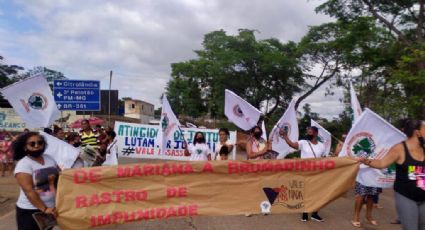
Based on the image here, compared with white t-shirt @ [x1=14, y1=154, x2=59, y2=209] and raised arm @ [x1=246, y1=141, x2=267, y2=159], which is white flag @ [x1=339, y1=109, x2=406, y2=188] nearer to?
raised arm @ [x1=246, y1=141, x2=267, y2=159]

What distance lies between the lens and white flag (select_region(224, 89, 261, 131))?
33.5 feet

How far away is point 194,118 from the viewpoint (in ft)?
171

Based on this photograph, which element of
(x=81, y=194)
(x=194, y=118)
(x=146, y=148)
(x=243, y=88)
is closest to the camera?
(x=81, y=194)

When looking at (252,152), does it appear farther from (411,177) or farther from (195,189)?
(411,177)

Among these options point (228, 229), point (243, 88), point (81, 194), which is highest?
point (243, 88)

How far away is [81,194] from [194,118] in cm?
4669

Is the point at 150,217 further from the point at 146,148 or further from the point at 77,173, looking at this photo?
the point at 146,148

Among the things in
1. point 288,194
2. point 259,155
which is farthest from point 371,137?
point 259,155

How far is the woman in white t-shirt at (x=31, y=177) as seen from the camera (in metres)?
4.49

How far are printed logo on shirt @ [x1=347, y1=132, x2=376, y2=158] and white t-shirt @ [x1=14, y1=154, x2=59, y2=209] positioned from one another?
379 cm

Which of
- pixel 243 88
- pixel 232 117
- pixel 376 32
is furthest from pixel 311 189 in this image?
pixel 243 88

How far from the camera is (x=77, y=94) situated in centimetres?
1791

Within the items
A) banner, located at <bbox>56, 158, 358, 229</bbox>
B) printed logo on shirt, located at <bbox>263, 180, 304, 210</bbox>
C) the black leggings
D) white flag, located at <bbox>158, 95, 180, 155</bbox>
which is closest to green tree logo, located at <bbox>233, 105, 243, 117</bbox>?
white flag, located at <bbox>158, 95, 180, 155</bbox>

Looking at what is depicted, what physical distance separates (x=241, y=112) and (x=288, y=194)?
14.8 ft
